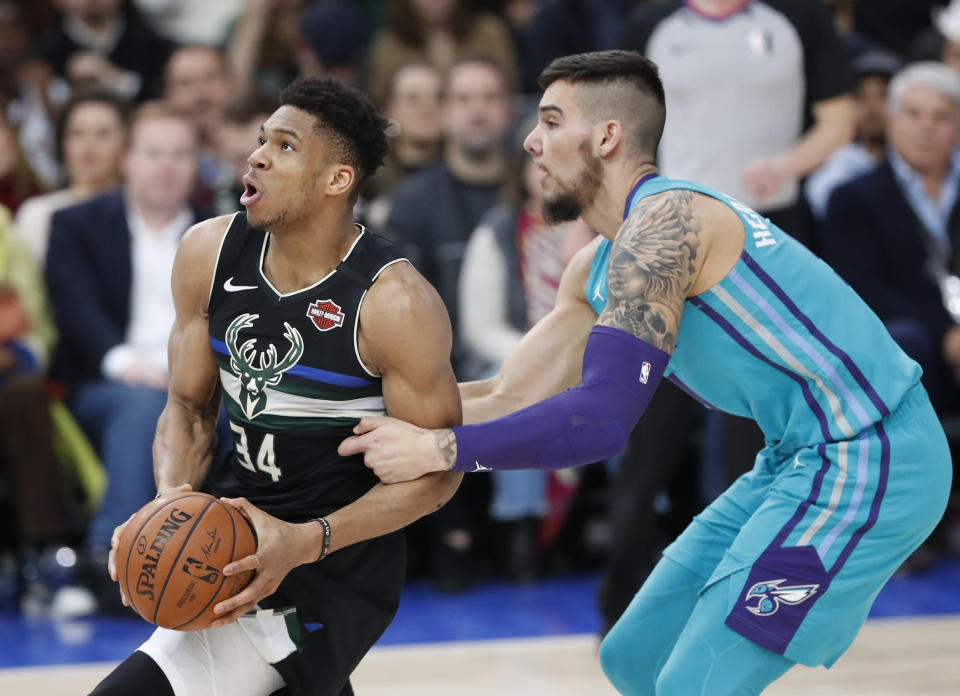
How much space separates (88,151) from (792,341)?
175 inches

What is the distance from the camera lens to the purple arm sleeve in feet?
9.16

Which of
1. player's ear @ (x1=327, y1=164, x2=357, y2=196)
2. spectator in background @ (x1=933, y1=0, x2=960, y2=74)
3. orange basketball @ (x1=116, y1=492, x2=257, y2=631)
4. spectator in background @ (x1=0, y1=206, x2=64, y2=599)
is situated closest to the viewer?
orange basketball @ (x1=116, y1=492, x2=257, y2=631)

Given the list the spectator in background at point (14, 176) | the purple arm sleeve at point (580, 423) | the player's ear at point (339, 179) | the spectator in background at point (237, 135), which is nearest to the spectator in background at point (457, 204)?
the spectator in background at point (237, 135)

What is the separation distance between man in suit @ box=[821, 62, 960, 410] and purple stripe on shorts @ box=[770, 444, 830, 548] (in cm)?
343

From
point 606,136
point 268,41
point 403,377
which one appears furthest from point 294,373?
point 268,41

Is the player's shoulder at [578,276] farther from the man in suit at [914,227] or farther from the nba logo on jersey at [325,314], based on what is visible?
the man in suit at [914,227]

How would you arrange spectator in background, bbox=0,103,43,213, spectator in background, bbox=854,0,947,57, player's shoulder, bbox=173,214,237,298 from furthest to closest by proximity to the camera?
1. spectator in background, bbox=854,0,947,57
2. spectator in background, bbox=0,103,43,213
3. player's shoulder, bbox=173,214,237,298

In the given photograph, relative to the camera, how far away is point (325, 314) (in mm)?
3002

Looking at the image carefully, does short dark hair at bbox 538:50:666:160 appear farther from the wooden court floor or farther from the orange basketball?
the wooden court floor

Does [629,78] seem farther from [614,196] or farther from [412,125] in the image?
[412,125]

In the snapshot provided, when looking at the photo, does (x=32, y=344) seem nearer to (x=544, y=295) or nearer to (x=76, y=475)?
(x=76, y=475)

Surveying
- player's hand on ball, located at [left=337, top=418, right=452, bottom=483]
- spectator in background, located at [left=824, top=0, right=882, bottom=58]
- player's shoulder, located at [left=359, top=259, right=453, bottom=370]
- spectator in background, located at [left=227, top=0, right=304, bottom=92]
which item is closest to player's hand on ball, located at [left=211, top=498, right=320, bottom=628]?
player's hand on ball, located at [left=337, top=418, right=452, bottom=483]

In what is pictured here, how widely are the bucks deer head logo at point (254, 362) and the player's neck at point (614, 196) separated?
2.56ft

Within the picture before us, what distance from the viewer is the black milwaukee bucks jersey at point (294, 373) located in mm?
3006
